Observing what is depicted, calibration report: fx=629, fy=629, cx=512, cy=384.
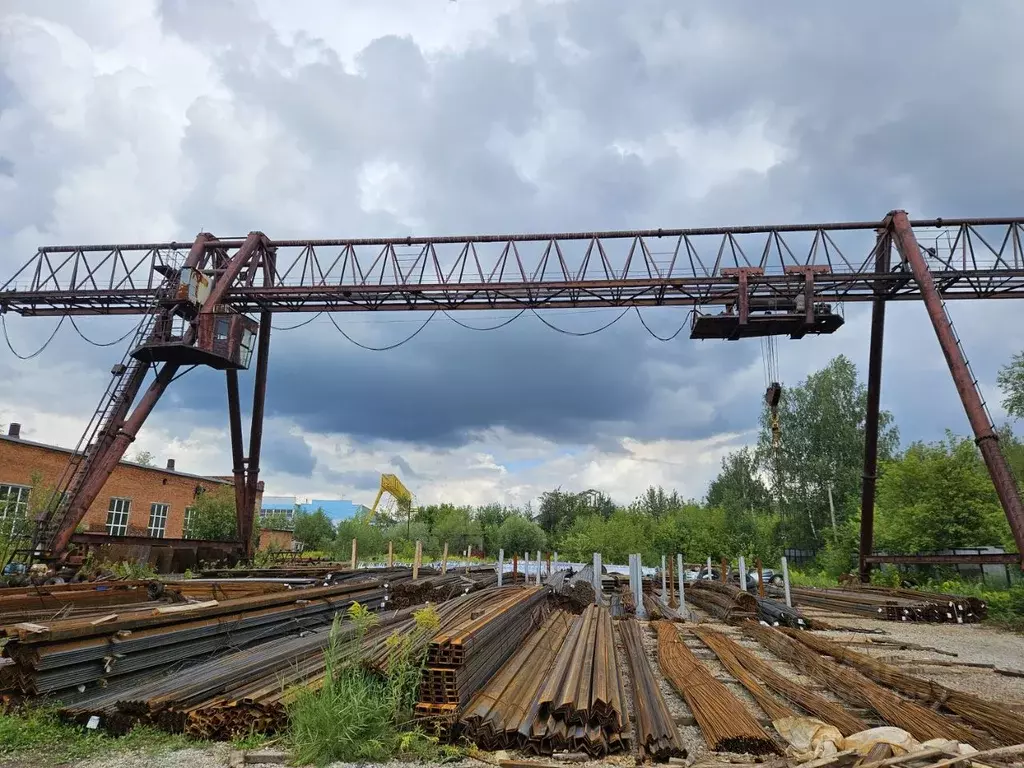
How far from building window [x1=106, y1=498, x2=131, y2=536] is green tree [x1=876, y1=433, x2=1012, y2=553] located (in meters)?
28.7

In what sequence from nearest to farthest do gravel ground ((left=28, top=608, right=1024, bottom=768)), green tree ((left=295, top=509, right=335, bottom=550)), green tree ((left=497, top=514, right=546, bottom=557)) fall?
1. gravel ground ((left=28, top=608, right=1024, bottom=768))
2. green tree ((left=295, top=509, right=335, bottom=550))
3. green tree ((left=497, top=514, right=546, bottom=557))

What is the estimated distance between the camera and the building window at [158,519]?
2747 centimetres

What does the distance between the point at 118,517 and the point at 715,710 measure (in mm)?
26906

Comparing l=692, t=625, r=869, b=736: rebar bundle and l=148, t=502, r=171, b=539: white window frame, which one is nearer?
l=692, t=625, r=869, b=736: rebar bundle

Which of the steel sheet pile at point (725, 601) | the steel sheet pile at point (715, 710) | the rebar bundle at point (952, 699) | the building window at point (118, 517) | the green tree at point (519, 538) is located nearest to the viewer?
the steel sheet pile at point (715, 710)

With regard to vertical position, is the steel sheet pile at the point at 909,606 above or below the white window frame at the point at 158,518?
below

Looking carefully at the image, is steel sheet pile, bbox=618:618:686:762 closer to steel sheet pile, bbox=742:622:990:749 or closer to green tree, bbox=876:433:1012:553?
steel sheet pile, bbox=742:622:990:749

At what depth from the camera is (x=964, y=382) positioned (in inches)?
484

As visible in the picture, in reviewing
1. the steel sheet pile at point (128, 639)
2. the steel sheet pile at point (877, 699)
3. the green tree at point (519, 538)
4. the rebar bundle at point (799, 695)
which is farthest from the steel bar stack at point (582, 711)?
the green tree at point (519, 538)

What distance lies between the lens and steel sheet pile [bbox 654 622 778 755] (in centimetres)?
466

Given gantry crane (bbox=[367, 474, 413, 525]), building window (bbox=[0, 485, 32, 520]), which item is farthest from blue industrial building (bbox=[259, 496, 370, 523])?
building window (bbox=[0, 485, 32, 520])

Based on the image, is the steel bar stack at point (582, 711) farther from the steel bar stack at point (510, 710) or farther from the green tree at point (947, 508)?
the green tree at point (947, 508)

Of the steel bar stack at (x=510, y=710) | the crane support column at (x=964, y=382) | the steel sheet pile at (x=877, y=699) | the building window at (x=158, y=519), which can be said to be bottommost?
the steel sheet pile at (x=877, y=699)

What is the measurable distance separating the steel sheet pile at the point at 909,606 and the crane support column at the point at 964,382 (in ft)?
8.33
